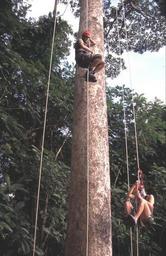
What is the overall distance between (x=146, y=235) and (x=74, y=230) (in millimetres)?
4748

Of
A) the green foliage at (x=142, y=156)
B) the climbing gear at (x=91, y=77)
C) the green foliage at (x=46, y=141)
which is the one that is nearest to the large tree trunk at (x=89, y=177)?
the climbing gear at (x=91, y=77)

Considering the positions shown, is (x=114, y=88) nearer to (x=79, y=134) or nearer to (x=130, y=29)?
(x=130, y=29)

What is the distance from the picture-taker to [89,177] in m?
4.24

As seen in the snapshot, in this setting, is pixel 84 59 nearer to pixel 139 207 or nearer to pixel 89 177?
pixel 89 177

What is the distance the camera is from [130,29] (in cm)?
1211

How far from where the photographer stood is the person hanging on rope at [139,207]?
4.81 meters

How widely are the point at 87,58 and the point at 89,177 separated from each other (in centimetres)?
139

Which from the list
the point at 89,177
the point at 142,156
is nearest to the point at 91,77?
the point at 89,177

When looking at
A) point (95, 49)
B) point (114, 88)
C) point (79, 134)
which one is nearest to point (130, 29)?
point (114, 88)

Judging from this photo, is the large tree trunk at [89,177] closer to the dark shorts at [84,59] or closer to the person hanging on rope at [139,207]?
the dark shorts at [84,59]

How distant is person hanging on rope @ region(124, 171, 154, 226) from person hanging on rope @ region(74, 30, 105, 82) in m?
1.49

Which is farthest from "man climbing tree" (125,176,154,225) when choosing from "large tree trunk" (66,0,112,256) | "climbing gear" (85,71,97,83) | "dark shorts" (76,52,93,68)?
"dark shorts" (76,52,93,68)

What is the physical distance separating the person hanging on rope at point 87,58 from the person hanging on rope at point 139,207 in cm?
149

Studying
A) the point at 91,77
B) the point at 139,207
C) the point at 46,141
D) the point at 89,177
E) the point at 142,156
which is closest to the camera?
the point at 89,177
